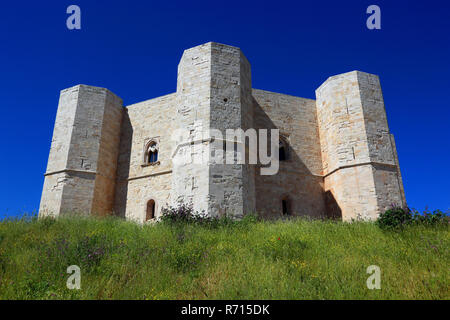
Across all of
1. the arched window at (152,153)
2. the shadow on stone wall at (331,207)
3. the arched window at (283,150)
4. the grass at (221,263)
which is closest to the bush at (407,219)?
the grass at (221,263)

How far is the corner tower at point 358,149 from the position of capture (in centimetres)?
1130

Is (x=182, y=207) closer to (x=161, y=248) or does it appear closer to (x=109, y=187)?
(x=161, y=248)

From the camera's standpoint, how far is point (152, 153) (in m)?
13.9

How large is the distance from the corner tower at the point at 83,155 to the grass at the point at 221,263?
5276 millimetres

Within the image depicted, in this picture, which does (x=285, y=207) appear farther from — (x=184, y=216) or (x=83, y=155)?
(x=83, y=155)

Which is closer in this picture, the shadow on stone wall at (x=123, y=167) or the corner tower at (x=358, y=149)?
the corner tower at (x=358, y=149)

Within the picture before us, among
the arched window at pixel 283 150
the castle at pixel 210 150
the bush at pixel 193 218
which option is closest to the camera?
the bush at pixel 193 218

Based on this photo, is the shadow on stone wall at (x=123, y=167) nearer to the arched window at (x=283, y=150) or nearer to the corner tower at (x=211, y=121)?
the corner tower at (x=211, y=121)

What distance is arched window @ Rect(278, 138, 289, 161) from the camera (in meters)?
13.4

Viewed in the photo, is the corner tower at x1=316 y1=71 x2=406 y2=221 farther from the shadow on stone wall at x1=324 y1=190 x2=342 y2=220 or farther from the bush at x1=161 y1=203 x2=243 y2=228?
the bush at x1=161 y1=203 x2=243 y2=228

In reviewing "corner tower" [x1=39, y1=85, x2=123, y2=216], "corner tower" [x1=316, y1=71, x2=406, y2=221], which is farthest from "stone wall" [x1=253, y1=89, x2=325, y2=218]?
"corner tower" [x1=39, y1=85, x2=123, y2=216]

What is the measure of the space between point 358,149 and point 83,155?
11.1m

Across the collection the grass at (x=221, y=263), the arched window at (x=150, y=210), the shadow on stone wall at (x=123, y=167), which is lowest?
the grass at (x=221, y=263)

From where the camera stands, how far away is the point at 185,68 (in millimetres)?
11352
